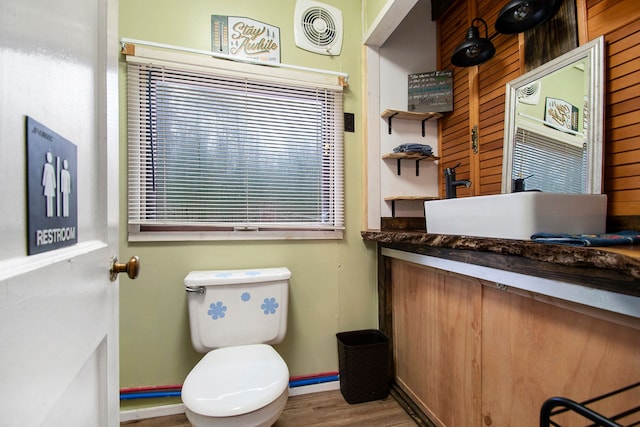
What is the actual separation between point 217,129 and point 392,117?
1102 millimetres

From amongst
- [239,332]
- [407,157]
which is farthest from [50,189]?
[407,157]

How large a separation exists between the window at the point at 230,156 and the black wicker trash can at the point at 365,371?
2.24ft

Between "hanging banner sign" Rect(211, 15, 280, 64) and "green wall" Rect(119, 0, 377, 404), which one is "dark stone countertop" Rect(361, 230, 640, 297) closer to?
"green wall" Rect(119, 0, 377, 404)

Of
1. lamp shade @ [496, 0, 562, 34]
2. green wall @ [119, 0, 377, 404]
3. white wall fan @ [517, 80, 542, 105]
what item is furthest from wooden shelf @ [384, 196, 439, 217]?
lamp shade @ [496, 0, 562, 34]

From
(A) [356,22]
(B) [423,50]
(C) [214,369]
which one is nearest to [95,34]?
(C) [214,369]

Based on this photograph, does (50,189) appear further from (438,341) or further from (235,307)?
(438,341)

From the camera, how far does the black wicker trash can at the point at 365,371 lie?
156 cm

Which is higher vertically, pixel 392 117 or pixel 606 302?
pixel 392 117

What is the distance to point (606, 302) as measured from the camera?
0.67 m

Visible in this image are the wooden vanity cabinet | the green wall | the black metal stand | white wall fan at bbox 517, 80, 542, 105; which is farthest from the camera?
the green wall

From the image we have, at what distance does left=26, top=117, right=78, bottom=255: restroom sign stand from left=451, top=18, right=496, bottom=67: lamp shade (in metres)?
1.63

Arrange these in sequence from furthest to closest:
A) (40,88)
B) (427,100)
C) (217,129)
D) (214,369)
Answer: (427,100) → (217,129) → (214,369) → (40,88)

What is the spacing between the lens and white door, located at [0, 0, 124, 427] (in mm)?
285

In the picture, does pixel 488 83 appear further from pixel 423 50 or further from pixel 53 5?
pixel 53 5
